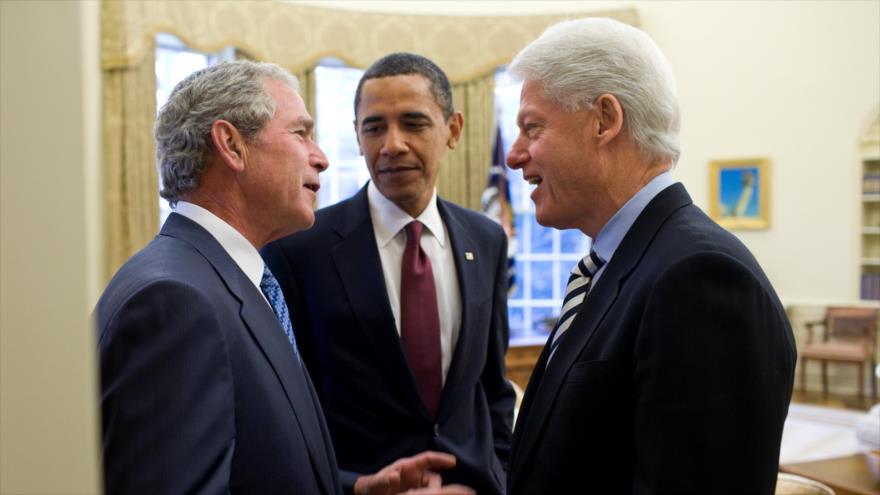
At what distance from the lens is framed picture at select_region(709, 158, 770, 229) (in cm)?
911

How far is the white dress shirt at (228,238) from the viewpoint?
1618 millimetres

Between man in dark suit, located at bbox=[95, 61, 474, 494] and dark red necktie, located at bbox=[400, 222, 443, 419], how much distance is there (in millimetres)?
322

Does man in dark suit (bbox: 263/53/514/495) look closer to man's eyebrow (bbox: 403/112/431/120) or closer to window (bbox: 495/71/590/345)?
man's eyebrow (bbox: 403/112/431/120)

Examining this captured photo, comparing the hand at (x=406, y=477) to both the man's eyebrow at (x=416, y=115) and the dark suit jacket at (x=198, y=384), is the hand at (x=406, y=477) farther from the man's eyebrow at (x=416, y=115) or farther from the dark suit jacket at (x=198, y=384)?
the man's eyebrow at (x=416, y=115)

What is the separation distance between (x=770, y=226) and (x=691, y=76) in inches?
85.5

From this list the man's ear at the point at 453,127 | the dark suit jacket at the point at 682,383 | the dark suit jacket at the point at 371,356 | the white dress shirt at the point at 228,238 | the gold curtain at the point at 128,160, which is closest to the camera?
the dark suit jacket at the point at 682,383

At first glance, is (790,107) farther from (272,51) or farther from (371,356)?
(371,356)

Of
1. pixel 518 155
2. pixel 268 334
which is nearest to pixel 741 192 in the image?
pixel 518 155

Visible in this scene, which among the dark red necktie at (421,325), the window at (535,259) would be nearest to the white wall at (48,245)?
the dark red necktie at (421,325)

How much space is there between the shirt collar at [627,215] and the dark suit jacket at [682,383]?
0.16m

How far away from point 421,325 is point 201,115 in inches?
38.0

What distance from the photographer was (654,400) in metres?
1.17

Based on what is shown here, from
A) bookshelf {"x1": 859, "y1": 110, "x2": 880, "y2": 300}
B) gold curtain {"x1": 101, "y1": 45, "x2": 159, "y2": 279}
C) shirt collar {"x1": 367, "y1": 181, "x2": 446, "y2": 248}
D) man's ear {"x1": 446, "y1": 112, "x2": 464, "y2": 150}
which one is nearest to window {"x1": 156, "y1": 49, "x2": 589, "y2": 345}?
gold curtain {"x1": 101, "y1": 45, "x2": 159, "y2": 279}

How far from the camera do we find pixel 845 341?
27.5 ft
